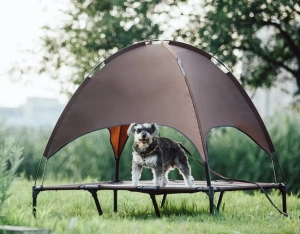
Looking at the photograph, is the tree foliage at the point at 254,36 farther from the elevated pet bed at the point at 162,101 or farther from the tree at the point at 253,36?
the elevated pet bed at the point at 162,101

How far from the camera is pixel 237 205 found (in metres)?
7.14

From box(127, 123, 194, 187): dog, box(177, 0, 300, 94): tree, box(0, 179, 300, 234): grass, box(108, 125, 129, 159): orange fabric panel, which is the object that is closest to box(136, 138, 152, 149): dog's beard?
box(127, 123, 194, 187): dog

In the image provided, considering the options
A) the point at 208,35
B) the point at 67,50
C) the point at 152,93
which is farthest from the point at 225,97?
the point at 67,50

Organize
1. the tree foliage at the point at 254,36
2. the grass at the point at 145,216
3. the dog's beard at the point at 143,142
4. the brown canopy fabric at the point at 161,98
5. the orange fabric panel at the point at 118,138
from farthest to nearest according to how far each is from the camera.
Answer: the tree foliage at the point at 254,36 < the orange fabric panel at the point at 118,138 < the brown canopy fabric at the point at 161,98 < the dog's beard at the point at 143,142 < the grass at the point at 145,216

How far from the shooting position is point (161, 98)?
19.5ft

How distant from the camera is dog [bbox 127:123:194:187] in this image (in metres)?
5.79

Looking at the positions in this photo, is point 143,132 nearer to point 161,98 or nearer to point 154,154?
point 154,154

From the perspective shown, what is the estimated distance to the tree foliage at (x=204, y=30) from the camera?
11.9m

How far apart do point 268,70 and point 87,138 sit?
4147mm

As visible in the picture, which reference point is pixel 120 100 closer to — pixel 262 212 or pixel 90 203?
pixel 90 203

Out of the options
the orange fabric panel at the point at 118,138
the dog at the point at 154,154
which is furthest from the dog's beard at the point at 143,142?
the orange fabric panel at the point at 118,138

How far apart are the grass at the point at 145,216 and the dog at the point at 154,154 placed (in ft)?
1.27

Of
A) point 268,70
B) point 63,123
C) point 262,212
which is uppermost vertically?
point 268,70

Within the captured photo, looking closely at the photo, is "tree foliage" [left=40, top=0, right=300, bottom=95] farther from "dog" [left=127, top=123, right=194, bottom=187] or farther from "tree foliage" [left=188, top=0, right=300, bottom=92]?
"dog" [left=127, top=123, right=194, bottom=187]
